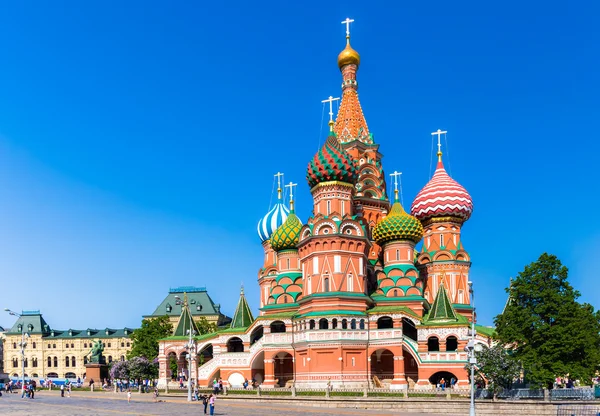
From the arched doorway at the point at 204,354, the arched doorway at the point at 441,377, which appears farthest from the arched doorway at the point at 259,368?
the arched doorway at the point at 441,377

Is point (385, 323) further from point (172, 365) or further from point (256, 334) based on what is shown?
point (172, 365)

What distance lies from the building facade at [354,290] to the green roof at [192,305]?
36497 mm

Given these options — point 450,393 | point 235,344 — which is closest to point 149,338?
point 235,344

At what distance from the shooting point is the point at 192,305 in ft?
332

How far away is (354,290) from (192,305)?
56093mm

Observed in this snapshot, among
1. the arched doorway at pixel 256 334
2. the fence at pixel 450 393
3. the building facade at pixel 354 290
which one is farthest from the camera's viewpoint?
the arched doorway at pixel 256 334

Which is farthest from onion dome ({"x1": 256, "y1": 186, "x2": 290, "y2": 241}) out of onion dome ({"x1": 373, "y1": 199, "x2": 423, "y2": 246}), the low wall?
the low wall

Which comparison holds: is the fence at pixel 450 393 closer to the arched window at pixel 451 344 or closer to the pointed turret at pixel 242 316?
the arched window at pixel 451 344

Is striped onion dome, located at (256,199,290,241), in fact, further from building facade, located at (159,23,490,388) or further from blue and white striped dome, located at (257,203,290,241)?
building facade, located at (159,23,490,388)

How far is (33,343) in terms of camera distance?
113500 mm

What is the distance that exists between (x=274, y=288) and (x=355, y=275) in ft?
30.7

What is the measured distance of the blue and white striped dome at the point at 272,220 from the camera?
220ft

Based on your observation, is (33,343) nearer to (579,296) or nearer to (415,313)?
(415,313)

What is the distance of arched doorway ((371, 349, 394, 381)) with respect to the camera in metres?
49.7
